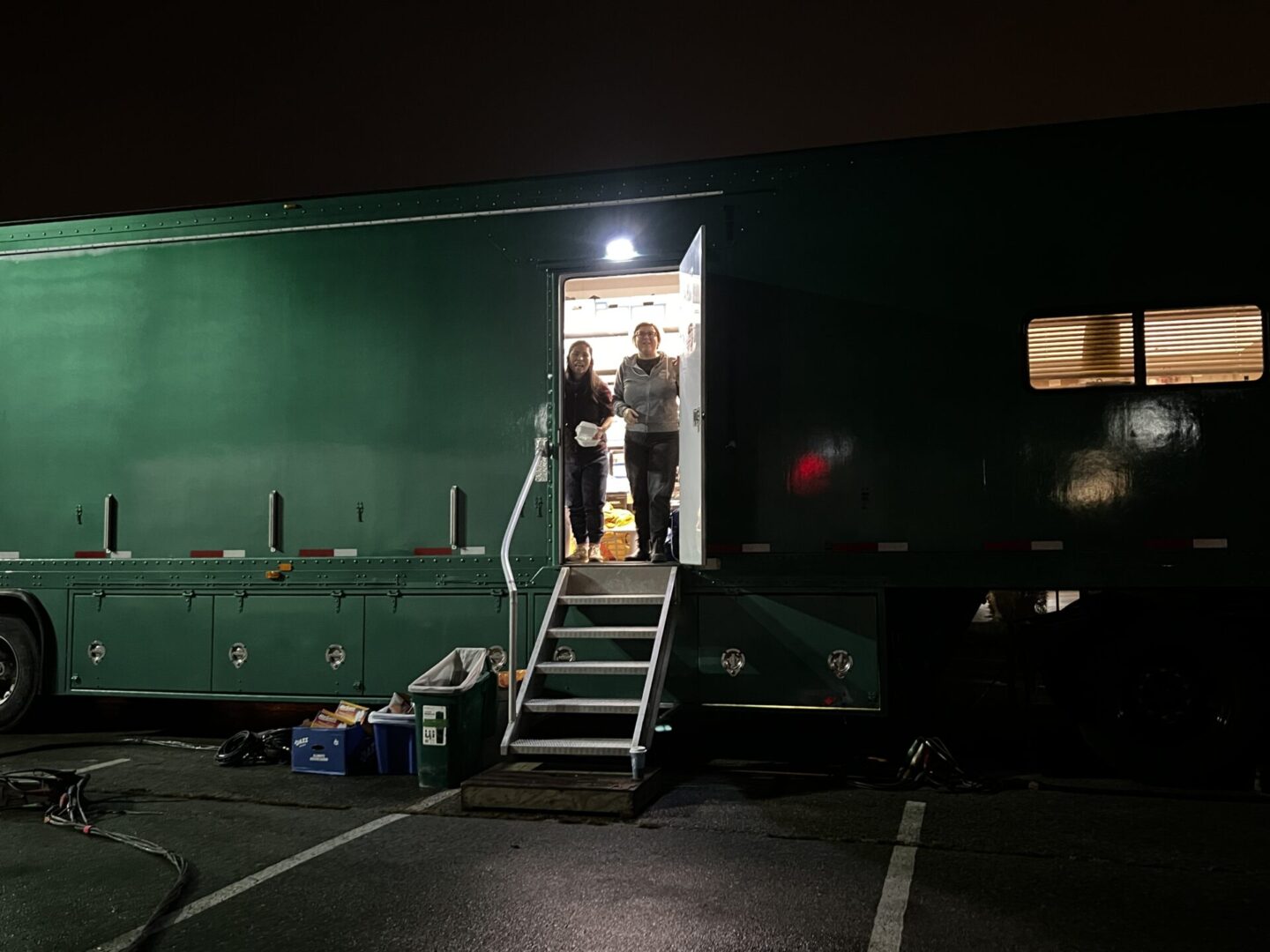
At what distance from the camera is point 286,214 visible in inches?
267

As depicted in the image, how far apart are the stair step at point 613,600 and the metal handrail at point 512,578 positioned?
13.4 inches

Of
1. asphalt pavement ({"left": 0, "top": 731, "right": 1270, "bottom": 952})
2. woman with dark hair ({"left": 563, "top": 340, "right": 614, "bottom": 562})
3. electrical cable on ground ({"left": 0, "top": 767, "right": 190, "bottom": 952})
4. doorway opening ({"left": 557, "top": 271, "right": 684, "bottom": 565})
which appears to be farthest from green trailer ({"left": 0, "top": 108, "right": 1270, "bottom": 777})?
doorway opening ({"left": 557, "top": 271, "right": 684, "bottom": 565})

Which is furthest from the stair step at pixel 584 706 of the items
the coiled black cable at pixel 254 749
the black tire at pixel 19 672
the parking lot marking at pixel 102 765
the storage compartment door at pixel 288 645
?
the black tire at pixel 19 672

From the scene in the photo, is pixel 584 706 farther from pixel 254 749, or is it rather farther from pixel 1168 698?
pixel 1168 698

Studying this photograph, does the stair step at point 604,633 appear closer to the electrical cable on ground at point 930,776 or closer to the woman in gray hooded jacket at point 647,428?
the woman in gray hooded jacket at point 647,428

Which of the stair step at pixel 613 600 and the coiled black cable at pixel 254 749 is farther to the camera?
the coiled black cable at pixel 254 749

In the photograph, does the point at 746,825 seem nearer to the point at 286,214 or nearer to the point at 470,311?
the point at 470,311

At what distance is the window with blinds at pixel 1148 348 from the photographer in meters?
5.38

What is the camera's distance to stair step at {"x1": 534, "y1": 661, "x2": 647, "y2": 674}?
5688 millimetres

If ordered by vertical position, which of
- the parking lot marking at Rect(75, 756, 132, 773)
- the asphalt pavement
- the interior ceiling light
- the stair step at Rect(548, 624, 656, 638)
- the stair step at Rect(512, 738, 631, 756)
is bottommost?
the parking lot marking at Rect(75, 756, 132, 773)

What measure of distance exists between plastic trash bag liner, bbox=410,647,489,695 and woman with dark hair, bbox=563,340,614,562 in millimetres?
1057

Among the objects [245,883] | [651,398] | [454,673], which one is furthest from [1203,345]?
[245,883]

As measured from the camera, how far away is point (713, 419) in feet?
19.6

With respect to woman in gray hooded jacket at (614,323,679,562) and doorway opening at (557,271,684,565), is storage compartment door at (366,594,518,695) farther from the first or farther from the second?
doorway opening at (557,271,684,565)
